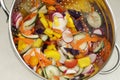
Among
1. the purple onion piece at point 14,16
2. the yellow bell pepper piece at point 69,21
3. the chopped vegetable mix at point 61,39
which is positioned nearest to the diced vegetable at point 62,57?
the chopped vegetable mix at point 61,39

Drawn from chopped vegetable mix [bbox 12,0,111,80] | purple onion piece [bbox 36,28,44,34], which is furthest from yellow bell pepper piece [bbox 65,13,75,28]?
purple onion piece [bbox 36,28,44,34]

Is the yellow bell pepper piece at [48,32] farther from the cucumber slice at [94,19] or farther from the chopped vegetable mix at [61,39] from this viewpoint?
the cucumber slice at [94,19]

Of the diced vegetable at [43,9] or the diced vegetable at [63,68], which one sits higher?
the diced vegetable at [43,9]

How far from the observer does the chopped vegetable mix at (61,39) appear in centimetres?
97

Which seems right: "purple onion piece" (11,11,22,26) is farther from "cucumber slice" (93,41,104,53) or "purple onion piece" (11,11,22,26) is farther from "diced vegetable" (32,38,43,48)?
"cucumber slice" (93,41,104,53)

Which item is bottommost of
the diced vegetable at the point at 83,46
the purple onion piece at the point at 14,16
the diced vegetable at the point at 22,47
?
the diced vegetable at the point at 83,46

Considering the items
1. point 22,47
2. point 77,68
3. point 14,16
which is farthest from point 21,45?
point 77,68

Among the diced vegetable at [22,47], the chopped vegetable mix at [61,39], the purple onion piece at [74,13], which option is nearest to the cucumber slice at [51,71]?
the chopped vegetable mix at [61,39]

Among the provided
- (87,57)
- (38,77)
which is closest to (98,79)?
(87,57)

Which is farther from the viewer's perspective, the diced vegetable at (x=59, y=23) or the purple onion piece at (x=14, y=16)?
the diced vegetable at (x=59, y=23)

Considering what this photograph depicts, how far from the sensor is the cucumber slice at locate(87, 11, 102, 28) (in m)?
0.95

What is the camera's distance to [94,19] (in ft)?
3.18

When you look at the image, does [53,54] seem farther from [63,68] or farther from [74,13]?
[74,13]

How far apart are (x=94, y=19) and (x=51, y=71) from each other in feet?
0.78
